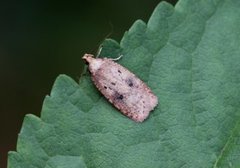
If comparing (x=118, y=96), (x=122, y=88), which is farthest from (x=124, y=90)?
(x=118, y=96)

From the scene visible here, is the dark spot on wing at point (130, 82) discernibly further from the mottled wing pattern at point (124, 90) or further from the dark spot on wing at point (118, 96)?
the dark spot on wing at point (118, 96)

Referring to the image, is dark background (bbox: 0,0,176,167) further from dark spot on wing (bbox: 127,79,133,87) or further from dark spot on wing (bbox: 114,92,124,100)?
dark spot on wing (bbox: 127,79,133,87)

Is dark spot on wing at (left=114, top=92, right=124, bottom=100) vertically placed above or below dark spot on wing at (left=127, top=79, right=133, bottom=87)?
below

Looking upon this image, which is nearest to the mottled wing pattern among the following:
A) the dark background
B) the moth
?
the moth

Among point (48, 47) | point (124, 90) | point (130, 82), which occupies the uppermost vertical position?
point (130, 82)

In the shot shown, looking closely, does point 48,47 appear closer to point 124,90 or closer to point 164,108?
point 124,90

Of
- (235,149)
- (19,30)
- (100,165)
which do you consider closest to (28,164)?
(100,165)

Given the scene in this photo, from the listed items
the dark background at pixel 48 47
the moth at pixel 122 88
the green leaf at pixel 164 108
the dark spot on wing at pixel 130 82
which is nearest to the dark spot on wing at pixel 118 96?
A: the moth at pixel 122 88
